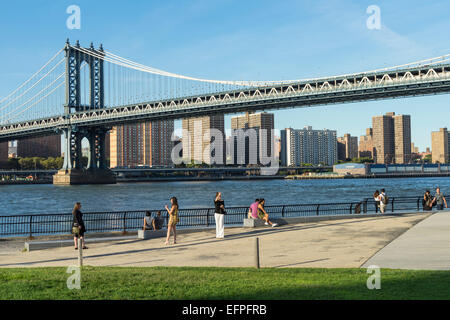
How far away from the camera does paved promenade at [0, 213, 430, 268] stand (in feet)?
42.7

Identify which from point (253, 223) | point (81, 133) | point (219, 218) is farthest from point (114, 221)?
point (81, 133)

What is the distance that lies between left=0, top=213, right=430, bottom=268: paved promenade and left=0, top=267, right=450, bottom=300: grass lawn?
2.11m

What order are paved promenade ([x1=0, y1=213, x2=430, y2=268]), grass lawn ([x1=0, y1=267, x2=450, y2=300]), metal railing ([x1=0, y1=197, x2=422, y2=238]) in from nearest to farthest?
1. grass lawn ([x1=0, y1=267, x2=450, y2=300])
2. paved promenade ([x1=0, y1=213, x2=430, y2=268])
3. metal railing ([x1=0, y1=197, x2=422, y2=238])

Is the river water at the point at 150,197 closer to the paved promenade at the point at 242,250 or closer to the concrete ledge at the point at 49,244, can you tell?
the concrete ledge at the point at 49,244

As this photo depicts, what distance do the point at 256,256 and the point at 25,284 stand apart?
4667 millimetres

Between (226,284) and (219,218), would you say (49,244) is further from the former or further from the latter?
(226,284)

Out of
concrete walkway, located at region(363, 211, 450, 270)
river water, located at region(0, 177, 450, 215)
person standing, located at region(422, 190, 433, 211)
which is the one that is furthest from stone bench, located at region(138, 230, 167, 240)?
river water, located at region(0, 177, 450, 215)

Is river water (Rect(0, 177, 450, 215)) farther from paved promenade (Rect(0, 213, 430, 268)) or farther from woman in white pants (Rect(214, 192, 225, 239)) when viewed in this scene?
woman in white pants (Rect(214, 192, 225, 239))

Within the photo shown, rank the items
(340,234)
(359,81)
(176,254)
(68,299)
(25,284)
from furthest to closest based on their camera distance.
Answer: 1. (359,81)
2. (340,234)
3. (176,254)
4. (25,284)
5. (68,299)

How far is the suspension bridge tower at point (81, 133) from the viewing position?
4420 inches

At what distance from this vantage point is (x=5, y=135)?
376 ft

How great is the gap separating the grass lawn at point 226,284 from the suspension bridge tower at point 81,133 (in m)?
105
